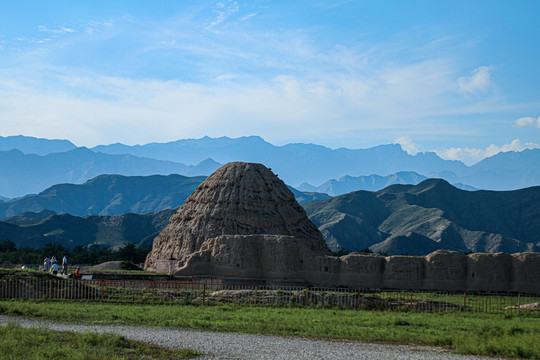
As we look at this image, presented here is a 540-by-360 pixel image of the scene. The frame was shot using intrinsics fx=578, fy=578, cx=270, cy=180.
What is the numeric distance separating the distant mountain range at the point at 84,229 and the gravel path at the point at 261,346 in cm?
10957

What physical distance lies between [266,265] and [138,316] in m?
20.5

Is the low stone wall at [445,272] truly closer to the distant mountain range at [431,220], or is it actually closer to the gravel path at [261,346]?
the gravel path at [261,346]

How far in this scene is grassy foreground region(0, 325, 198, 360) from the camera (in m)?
12.5

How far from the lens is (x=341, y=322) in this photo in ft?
66.2

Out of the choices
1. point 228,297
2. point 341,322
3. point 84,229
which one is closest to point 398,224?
point 84,229

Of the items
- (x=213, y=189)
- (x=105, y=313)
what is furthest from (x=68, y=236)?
(x=105, y=313)

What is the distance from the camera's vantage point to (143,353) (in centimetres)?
1370

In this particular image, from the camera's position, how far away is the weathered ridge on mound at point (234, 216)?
47.2 meters

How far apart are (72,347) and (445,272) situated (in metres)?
27.3

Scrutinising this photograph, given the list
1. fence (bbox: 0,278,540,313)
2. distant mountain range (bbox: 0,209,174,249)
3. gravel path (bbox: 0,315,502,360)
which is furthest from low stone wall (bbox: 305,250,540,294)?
distant mountain range (bbox: 0,209,174,249)

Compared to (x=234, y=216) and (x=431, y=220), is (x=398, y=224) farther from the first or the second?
(x=234, y=216)

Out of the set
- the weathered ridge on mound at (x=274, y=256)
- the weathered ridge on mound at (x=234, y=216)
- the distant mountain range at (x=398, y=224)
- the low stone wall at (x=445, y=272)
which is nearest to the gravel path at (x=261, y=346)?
the low stone wall at (x=445, y=272)

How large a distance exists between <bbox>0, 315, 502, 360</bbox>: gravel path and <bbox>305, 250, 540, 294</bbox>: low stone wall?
20678 mm

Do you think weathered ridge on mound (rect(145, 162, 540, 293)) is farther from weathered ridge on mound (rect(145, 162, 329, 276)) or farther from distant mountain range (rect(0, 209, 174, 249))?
distant mountain range (rect(0, 209, 174, 249))
